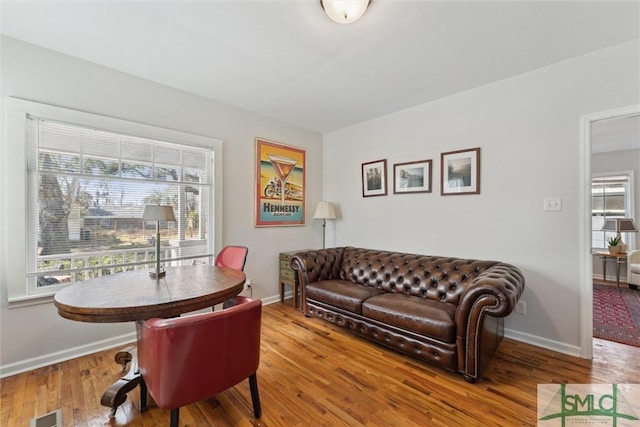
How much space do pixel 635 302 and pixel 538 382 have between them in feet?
10.4

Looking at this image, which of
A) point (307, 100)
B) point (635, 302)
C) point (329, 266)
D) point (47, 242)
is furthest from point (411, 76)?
point (635, 302)

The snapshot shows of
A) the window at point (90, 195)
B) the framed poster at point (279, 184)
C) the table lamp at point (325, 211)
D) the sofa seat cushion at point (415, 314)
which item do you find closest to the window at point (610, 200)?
the sofa seat cushion at point (415, 314)

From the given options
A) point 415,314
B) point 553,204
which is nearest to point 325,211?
point 415,314

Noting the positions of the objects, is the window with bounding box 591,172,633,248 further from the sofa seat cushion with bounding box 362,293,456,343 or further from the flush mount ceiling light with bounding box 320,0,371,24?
the flush mount ceiling light with bounding box 320,0,371,24

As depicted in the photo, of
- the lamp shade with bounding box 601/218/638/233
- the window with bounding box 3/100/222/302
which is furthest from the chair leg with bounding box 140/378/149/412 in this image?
the lamp shade with bounding box 601/218/638/233

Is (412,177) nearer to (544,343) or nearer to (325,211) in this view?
(325,211)

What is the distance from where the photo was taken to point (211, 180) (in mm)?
3188

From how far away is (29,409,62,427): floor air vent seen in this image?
1.57 metres

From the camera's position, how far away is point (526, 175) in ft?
8.46

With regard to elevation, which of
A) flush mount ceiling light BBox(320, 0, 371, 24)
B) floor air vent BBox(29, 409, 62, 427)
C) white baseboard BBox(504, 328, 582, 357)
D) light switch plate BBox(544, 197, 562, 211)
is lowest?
floor air vent BBox(29, 409, 62, 427)

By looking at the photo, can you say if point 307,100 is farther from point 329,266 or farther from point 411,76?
point 329,266

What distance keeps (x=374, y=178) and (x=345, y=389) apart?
8.57 ft

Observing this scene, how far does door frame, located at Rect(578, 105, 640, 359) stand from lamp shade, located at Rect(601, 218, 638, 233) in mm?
3695

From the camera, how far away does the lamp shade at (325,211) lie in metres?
3.98
